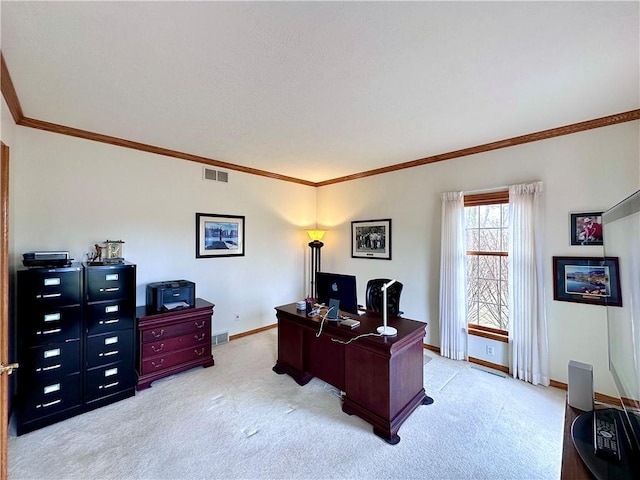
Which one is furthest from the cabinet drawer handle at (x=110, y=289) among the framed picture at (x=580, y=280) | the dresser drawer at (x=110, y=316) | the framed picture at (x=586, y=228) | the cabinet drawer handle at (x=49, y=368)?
the framed picture at (x=586, y=228)

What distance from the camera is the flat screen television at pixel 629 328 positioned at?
1.06 metres

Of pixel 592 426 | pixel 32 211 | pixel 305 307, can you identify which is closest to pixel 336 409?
pixel 305 307

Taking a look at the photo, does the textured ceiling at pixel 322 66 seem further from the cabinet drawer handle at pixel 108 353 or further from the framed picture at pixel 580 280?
the cabinet drawer handle at pixel 108 353

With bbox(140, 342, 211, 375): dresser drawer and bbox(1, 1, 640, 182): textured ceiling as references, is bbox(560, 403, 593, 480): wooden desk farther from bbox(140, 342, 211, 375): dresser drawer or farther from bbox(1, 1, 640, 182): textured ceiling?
bbox(140, 342, 211, 375): dresser drawer

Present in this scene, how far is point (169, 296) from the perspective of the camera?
317 centimetres

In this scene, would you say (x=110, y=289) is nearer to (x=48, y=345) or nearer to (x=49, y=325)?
(x=49, y=325)

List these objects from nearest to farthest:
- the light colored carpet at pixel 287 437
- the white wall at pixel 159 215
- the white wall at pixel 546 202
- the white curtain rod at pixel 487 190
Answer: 1. the light colored carpet at pixel 287 437
2. the white wall at pixel 546 202
3. the white wall at pixel 159 215
4. the white curtain rod at pixel 487 190

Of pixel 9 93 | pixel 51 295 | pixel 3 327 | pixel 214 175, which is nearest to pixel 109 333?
pixel 51 295

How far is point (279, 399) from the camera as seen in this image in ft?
8.68

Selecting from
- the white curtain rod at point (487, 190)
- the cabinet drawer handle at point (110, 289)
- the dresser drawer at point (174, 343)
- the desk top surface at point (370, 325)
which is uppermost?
the white curtain rod at point (487, 190)

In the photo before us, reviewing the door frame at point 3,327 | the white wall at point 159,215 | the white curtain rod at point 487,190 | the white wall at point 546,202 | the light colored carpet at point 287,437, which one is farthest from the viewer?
the white curtain rod at point 487,190

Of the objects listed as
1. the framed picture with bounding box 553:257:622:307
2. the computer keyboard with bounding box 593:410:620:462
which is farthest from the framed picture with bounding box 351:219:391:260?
the computer keyboard with bounding box 593:410:620:462

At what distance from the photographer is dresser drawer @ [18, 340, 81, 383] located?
2.21 m

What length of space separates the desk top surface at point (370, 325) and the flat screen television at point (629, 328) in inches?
47.9
